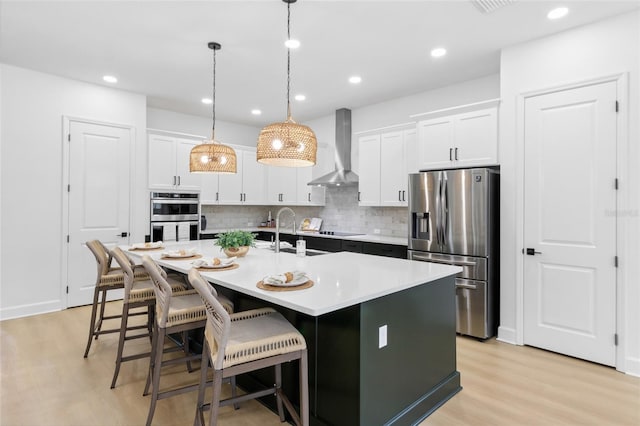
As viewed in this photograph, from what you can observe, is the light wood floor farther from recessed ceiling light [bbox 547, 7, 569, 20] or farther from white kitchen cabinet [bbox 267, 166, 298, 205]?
Answer: white kitchen cabinet [bbox 267, 166, 298, 205]

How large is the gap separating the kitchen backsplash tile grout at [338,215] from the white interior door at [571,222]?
1992 millimetres

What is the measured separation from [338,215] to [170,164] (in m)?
2.81

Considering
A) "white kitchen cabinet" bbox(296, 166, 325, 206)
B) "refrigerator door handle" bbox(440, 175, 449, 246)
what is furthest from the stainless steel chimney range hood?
"refrigerator door handle" bbox(440, 175, 449, 246)

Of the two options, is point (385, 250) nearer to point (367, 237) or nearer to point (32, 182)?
point (367, 237)

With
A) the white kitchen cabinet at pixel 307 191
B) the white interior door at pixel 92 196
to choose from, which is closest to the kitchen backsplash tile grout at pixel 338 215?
the white kitchen cabinet at pixel 307 191

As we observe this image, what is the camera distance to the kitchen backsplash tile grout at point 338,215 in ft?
17.4

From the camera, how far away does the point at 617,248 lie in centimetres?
289

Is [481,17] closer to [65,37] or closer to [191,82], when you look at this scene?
[191,82]

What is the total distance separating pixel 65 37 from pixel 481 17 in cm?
382

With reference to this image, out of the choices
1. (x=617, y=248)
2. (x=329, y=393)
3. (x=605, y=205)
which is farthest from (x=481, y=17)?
(x=329, y=393)

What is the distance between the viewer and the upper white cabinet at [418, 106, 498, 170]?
3674 millimetres

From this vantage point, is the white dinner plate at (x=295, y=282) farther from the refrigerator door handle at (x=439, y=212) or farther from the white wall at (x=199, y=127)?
the white wall at (x=199, y=127)

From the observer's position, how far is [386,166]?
492 centimetres

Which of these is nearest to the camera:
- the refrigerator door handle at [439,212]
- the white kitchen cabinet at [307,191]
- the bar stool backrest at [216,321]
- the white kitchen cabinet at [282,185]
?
the bar stool backrest at [216,321]
